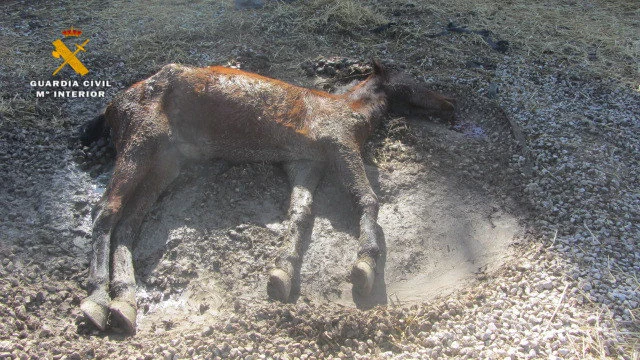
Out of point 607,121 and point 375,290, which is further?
point 607,121

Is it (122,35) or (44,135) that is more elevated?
(122,35)

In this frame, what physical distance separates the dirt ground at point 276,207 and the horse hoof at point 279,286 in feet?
0.32

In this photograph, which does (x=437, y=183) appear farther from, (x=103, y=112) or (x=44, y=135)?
(x=44, y=135)

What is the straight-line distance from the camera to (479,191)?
464 cm

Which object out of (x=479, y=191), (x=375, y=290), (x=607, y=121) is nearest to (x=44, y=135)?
(x=375, y=290)

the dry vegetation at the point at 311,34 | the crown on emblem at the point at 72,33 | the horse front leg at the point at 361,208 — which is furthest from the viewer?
the crown on emblem at the point at 72,33

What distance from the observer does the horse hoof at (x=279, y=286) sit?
353 cm

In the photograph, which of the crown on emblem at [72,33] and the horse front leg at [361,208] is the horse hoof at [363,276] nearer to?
the horse front leg at [361,208]

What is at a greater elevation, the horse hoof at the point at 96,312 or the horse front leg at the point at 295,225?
the horse front leg at the point at 295,225

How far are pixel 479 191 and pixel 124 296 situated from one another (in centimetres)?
323

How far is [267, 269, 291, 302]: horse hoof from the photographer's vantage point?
3525 millimetres
